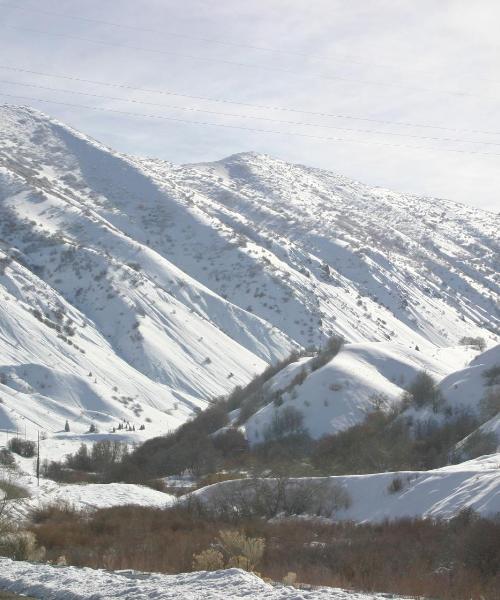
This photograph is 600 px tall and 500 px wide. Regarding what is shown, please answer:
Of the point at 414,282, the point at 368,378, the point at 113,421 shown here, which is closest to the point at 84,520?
the point at 368,378

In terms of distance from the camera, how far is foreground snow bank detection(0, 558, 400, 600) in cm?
1017

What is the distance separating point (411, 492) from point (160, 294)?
97.8 m

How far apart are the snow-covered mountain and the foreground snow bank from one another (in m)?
67.6

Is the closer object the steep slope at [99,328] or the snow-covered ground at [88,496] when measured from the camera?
the snow-covered ground at [88,496]

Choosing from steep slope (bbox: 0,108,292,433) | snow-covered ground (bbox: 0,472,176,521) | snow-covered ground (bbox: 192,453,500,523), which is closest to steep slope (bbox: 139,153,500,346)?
steep slope (bbox: 0,108,292,433)

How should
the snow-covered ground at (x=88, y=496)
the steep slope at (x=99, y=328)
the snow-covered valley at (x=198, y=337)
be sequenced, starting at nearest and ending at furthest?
the snow-covered valley at (x=198, y=337) → the snow-covered ground at (x=88, y=496) → the steep slope at (x=99, y=328)

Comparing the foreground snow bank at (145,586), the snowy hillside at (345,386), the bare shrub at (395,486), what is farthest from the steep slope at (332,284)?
the foreground snow bank at (145,586)

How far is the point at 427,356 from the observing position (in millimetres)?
74000

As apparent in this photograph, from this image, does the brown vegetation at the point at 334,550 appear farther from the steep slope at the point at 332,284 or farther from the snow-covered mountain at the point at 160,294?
the steep slope at the point at 332,284

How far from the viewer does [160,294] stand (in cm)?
12131

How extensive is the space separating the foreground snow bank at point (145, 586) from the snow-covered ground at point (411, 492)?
35.2 feet

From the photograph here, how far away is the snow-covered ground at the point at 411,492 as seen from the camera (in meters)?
22.0

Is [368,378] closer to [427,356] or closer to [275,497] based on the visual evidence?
[427,356]

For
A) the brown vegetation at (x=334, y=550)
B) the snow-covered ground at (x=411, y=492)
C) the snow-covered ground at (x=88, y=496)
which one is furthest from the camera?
the snow-covered ground at (x=88, y=496)
